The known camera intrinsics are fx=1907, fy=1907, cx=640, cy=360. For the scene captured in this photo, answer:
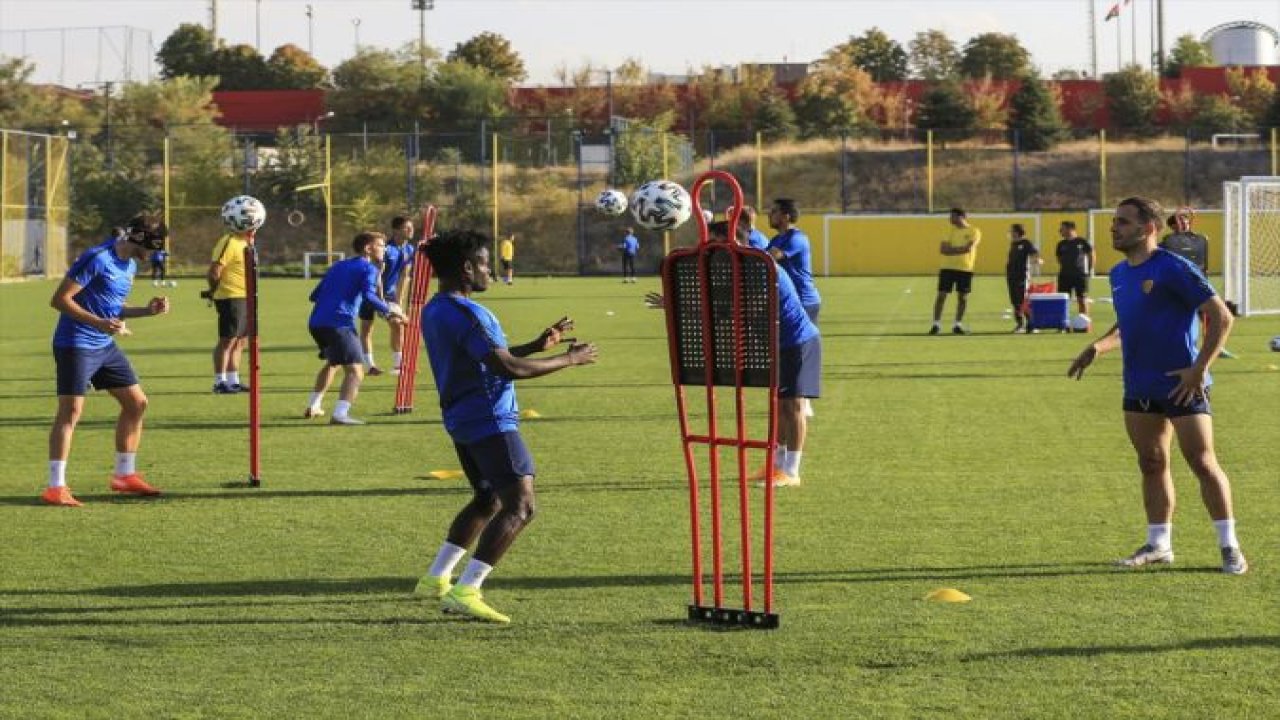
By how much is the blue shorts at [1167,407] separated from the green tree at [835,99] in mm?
83188

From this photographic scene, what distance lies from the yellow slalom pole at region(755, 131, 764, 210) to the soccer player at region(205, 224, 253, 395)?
4849cm

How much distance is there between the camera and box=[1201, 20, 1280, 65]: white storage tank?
→ 4309 inches

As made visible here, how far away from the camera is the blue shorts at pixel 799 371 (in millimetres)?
13062

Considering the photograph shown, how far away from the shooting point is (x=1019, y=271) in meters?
31.0

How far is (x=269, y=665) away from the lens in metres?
7.86

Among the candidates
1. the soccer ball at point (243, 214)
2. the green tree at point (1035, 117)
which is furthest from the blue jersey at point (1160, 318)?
the green tree at point (1035, 117)

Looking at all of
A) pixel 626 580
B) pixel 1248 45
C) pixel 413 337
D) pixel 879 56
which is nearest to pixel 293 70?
pixel 879 56

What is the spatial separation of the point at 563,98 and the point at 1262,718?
103m

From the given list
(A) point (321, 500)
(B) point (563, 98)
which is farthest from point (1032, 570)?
(B) point (563, 98)

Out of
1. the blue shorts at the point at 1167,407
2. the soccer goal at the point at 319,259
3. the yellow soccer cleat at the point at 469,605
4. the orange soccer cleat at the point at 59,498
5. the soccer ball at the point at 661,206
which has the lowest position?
the yellow soccer cleat at the point at 469,605

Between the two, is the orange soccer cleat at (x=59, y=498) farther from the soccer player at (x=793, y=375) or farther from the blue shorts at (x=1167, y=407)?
the blue shorts at (x=1167, y=407)

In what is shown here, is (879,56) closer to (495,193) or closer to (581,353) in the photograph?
(495,193)

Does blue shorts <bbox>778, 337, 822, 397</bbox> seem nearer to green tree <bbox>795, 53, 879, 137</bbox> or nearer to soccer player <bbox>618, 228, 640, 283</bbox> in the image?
soccer player <bbox>618, 228, 640, 283</bbox>

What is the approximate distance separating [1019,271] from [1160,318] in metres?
21.7
